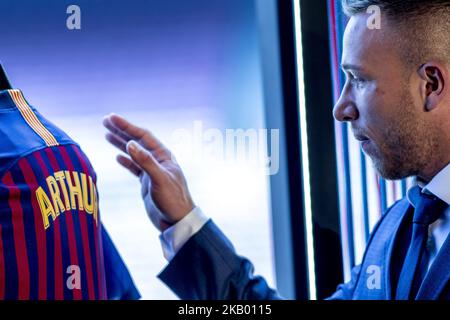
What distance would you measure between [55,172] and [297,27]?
668 mm

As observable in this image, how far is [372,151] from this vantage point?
5.24 feet

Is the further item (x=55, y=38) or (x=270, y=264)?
(x=270, y=264)

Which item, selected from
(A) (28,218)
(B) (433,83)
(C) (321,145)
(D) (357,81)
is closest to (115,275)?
(A) (28,218)

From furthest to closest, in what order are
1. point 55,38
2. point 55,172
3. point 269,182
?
point 269,182 → point 55,38 → point 55,172

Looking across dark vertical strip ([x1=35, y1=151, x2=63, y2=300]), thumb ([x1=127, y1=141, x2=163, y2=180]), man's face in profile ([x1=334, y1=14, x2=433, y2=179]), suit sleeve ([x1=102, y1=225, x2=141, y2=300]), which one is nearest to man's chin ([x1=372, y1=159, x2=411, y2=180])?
man's face in profile ([x1=334, y1=14, x2=433, y2=179])

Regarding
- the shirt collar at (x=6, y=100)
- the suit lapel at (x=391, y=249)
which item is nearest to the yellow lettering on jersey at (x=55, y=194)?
the shirt collar at (x=6, y=100)

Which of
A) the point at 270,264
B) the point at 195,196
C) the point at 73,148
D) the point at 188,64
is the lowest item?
the point at 270,264

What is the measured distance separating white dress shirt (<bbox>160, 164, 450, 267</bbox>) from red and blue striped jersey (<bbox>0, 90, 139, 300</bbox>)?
0.53ft

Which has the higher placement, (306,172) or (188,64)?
(188,64)

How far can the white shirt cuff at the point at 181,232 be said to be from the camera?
62.4 inches

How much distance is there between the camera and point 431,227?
1.57 meters

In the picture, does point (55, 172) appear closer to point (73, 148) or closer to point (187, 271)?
point (73, 148)

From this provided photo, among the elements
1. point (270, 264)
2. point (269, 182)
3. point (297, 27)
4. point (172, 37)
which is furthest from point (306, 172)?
point (172, 37)

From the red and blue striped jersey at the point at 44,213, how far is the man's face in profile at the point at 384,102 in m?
0.58
